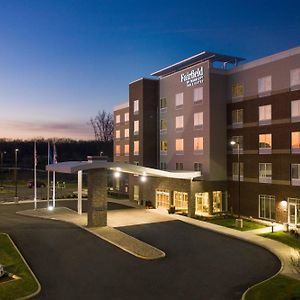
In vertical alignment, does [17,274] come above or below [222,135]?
below

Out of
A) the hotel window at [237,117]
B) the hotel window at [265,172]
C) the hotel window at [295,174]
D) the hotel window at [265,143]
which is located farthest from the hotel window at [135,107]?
the hotel window at [295,174]

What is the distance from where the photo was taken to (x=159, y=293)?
19047mm

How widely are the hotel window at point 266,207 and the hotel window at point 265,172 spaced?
1.70 meters

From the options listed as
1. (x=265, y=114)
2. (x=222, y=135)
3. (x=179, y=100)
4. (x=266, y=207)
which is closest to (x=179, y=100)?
(x=179, y=100)

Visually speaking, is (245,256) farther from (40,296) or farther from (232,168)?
(232,168)

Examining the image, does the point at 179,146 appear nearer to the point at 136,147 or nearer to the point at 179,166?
the point at 179,166

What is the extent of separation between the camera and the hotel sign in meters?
45.0

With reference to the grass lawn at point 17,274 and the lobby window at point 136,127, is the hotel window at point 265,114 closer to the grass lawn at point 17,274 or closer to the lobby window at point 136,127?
the lobby window at point 136,127

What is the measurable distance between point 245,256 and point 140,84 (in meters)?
32.9

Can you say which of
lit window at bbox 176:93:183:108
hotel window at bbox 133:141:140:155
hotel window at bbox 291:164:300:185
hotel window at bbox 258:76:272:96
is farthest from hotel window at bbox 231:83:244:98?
hotel window at bbox 133:141:140:155

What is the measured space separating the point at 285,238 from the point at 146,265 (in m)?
13.9

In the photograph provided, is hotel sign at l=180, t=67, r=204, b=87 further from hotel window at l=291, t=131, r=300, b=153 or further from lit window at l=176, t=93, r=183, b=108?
hotel window at l=291, t=131, r=300, b=153

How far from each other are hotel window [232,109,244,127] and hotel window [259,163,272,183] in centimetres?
553

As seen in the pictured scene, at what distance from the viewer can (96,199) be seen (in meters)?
35.6
